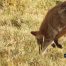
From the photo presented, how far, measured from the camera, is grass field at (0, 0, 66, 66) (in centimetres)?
780

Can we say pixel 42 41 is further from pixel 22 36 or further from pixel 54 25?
pixel 22 36

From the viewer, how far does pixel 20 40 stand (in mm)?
8562

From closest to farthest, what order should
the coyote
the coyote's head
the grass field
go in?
the coyote → the coyote's head → the grass field

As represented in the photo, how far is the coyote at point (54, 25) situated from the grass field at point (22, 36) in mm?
888

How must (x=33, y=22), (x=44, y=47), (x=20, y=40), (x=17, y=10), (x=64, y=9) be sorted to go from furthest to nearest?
(x=17, y=10) → (x=33, y=22) → (x=20, y=40) → (x=44, y=47) → (x=64, y=9)

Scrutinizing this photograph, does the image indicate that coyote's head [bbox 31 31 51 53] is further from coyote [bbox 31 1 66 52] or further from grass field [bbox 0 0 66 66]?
grass field [bbox 0 0 66 66]

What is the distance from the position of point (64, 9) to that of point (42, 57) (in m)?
1.70

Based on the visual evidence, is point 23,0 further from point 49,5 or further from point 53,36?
point 53,36

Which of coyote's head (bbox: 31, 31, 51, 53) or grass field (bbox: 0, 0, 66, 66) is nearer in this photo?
coyote's head (bbox: 31, 31, 51, 53)

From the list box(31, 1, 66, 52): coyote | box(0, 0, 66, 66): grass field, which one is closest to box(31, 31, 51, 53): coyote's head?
box(31, 1, 66, 52): coyote

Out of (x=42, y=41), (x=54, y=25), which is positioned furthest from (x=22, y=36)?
(x=54, y=25)

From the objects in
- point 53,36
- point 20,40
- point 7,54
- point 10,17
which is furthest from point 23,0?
point 53,36

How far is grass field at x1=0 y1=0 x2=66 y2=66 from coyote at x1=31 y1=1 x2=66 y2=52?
2.91 feet

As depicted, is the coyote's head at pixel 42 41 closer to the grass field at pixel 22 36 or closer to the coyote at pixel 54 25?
the coyote at pixel 54 25
